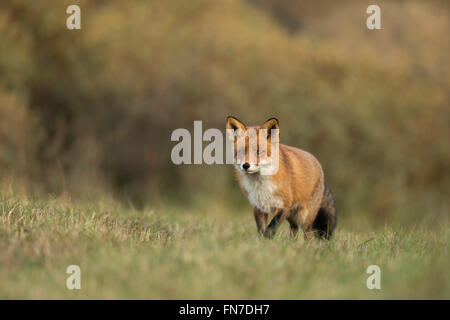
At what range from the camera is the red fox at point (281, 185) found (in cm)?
551

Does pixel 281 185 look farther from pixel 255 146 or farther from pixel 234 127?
pixel 234 127

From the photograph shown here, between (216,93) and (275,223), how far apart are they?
8711mm

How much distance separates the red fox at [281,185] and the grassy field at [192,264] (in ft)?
1.70

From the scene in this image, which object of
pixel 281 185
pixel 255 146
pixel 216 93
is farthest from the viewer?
pixel 216 93

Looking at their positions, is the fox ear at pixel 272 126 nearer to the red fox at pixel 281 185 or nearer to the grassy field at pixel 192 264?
the red fox at pixel 281 185

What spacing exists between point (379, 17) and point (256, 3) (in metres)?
4.16

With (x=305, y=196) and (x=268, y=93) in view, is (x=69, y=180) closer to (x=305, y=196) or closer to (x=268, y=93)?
(x=268, y=93)

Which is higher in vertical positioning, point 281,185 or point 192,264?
point 281,185

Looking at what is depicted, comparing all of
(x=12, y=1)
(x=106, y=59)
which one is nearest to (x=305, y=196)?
(x=106, y=59)

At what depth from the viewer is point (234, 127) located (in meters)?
5.69

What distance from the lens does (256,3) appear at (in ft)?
54.6

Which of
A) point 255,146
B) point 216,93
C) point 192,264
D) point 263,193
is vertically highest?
point 216,93

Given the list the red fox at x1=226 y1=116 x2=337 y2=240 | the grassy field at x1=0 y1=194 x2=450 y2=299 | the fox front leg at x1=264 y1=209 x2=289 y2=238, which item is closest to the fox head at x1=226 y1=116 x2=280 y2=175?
the red fox at x1=226 y1=116 x2=337 y2=240

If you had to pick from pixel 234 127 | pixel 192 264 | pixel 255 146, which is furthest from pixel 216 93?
pixel 192 264
